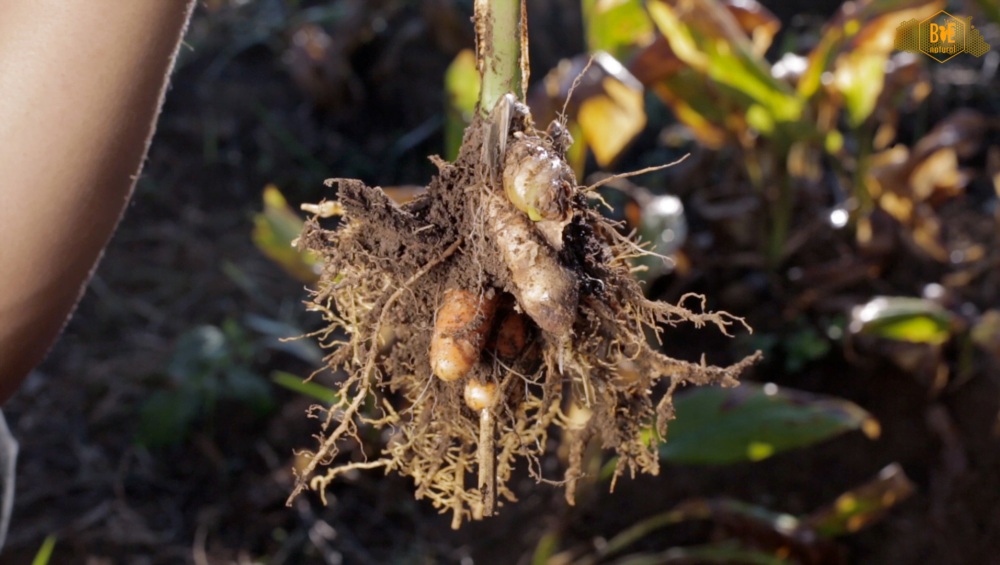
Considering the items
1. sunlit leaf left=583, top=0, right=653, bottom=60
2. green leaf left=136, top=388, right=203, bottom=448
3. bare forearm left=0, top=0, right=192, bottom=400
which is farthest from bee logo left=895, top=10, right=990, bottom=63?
green leaf left=136, top=388, right=203, bottom=448

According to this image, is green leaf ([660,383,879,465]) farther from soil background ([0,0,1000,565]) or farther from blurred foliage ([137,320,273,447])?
blurred foliage ([137,320,273,447])

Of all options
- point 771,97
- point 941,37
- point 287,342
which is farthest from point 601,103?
point 941,37

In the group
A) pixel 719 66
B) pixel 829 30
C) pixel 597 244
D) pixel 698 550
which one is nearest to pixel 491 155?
pixel 597 244

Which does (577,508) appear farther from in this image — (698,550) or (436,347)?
(436,347)

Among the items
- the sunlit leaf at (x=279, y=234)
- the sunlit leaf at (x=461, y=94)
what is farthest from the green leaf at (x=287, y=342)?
the sunlit leaf at (x=461, y=94)

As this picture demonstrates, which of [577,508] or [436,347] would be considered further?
[577,508]

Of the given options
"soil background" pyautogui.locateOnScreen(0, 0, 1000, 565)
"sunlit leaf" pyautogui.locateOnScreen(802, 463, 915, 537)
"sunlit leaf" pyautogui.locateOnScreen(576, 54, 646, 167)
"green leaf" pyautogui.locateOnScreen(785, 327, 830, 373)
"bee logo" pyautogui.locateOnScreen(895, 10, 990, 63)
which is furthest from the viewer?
"bee logo" pyautogui.locateOnScreen(895, 10, 990, 63)
